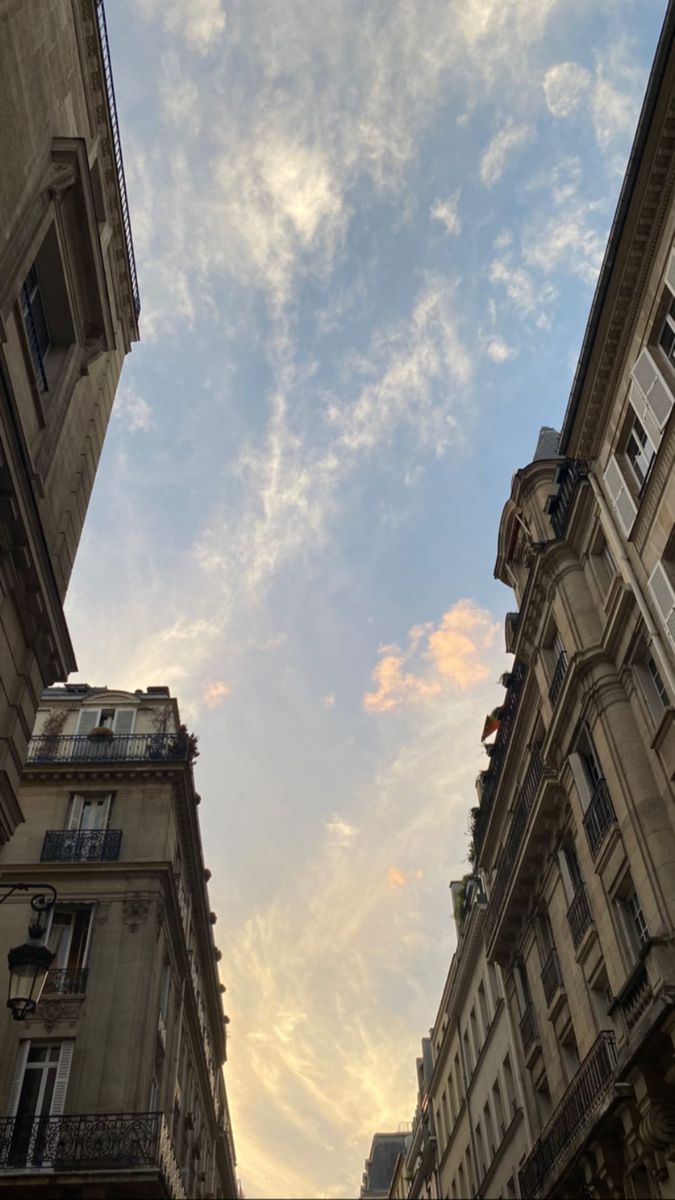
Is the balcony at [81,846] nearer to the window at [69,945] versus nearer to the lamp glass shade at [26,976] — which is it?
the window at [69,945]

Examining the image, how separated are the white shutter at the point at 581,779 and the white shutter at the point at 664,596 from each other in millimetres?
5538

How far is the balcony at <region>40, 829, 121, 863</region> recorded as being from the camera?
2772 cm

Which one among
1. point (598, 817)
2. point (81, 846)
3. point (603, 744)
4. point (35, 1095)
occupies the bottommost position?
point (35, 1095)

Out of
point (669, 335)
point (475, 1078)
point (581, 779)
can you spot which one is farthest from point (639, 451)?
point (475, 1078)

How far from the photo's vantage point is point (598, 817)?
20.1 m

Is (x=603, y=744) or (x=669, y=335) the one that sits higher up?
(x=669, y=335)

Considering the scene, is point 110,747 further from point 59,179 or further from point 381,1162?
point 381,1162

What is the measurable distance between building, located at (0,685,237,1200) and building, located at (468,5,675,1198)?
1076 cm

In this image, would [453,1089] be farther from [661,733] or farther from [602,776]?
[661,733]

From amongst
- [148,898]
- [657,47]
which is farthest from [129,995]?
[657,47]

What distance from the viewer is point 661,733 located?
1725cm

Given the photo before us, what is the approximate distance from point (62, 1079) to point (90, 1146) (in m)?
2.00

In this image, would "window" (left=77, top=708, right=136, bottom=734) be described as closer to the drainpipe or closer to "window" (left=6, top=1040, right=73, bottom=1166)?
"window" (left=6, top=1040, right=73, bottom=1166)

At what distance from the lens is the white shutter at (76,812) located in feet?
95.3
